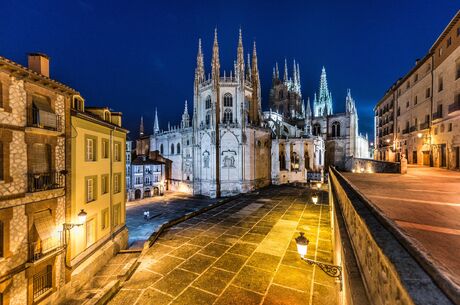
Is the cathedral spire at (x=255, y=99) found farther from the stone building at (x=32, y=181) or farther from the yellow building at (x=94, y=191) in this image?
the stone building at (x=32, y=181)

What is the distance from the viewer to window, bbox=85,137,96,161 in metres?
13.4

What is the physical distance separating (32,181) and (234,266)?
10.2m

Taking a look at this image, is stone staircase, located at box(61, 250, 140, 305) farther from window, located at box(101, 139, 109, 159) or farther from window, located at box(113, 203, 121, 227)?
window, located at box(101, 139, 109, 159)

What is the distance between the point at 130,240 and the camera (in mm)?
21344

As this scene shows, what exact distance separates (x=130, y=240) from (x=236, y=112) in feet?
80.0

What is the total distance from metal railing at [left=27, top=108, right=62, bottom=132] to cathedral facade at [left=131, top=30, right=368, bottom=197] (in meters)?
24.9

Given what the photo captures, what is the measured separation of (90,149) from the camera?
1379 cm

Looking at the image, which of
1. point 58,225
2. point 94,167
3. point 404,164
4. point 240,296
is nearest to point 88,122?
point 94,167

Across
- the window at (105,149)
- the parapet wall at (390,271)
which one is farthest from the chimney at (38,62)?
the parapet wall at (390,271)

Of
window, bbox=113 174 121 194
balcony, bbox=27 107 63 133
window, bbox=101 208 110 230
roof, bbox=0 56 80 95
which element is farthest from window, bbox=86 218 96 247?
roof, bbox=0 56 80 95

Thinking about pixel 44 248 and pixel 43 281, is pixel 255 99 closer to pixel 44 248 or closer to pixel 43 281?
pixel 44 248

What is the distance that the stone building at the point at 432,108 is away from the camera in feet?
59.9

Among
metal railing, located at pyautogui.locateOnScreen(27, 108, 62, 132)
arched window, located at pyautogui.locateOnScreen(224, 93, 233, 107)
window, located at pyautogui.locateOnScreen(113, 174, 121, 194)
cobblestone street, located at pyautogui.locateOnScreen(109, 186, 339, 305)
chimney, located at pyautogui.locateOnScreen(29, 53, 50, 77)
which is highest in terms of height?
arched window, located at pyautogui.locateOnScreen(224, 93, 233, 107)

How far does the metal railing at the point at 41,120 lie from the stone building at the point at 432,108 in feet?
77.4
